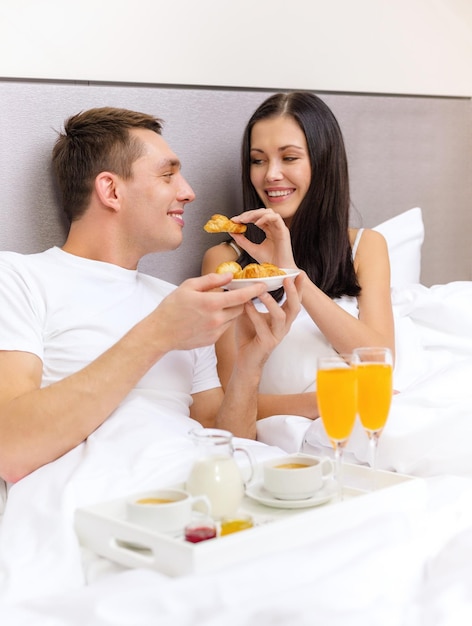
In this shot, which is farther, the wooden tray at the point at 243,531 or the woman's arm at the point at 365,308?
the woman's arm at the point at 365,308

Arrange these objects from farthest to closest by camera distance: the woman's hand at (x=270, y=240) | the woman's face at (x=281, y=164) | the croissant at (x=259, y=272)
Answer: the woman's face at (x=281, y=164), the woman's hand at (x=270, y=240), the croissant at (x=259, y=272)

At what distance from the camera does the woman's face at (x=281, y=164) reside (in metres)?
2.62

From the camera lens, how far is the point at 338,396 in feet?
5.23

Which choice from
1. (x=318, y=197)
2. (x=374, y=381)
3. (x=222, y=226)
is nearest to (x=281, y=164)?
(x=318, y=197)

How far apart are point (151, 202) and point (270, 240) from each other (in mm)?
412

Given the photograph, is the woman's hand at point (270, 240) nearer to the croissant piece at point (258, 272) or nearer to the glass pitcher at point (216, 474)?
the croissant piece at point (258, 272)

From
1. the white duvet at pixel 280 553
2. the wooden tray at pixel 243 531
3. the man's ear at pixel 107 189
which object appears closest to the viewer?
the white duvet at pixel 280 553

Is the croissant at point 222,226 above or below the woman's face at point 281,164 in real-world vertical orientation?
below

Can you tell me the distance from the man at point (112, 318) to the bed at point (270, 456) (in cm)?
9

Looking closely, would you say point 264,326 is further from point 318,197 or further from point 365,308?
point 318,197

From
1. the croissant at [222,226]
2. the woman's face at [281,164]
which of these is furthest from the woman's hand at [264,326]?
the woman's face at [281,164]

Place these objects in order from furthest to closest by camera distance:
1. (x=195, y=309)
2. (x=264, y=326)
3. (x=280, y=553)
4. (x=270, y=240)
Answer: (x=270, y=240) → (x=264, y=326) → (x=195, y=309) → (x=280, y=553)

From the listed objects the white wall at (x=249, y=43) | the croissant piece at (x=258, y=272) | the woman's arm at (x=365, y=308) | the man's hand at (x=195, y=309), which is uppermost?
the white wall at (x=249, y=43)

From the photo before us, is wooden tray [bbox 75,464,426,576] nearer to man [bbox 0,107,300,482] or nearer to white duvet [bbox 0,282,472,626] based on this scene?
white duvet [bbox 0,282,472,626]
